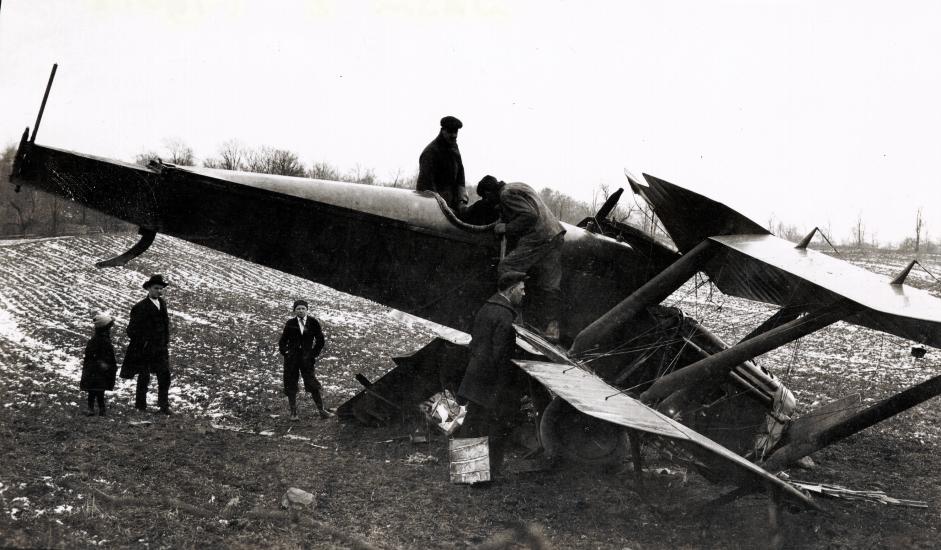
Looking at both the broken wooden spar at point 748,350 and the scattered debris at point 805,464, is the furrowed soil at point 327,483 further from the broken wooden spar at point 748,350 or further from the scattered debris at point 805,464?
the broken wooden spar at point 748,350

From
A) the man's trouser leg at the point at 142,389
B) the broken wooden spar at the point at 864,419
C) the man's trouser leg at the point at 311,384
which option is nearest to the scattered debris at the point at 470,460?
the broken wooden spar at the point at 864,419

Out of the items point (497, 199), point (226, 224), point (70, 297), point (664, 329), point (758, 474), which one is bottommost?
point (70, 297)

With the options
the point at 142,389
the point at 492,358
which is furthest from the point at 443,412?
the point at 142,389

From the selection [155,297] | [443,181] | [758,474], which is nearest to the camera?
[758,474]

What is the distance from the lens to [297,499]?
4961 mm

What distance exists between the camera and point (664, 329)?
20.4 ft

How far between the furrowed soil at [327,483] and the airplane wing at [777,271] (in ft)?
1.79

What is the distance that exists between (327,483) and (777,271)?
4454 millimetres

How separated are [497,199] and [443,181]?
1.84ft

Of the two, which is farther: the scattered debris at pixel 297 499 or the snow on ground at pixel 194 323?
the snow on ground at pixel 194 323

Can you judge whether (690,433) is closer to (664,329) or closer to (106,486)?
(664,329)

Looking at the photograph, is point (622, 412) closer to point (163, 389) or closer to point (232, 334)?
point (163, 389)

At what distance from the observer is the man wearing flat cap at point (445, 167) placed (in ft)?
18.9

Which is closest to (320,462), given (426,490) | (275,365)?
(426,490)
